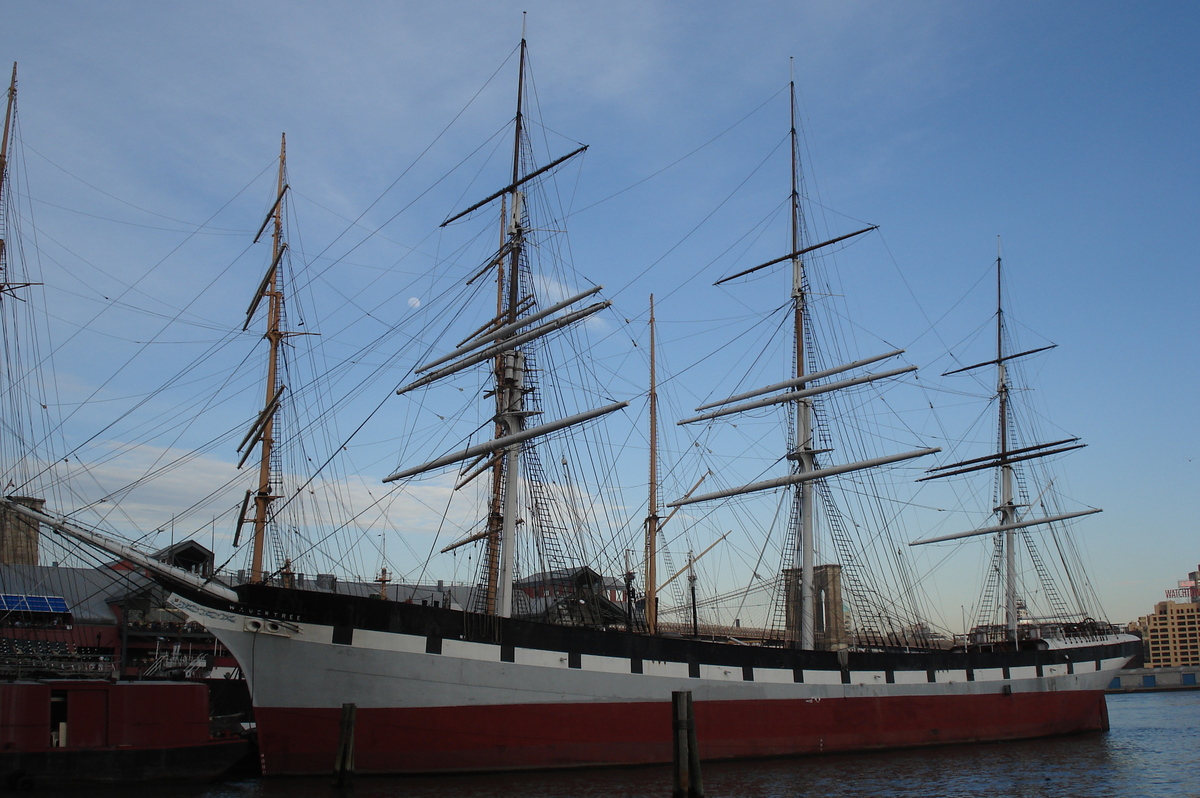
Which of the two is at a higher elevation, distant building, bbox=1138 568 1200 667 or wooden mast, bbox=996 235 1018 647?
wooden mast, bbox=996 235 1018 647

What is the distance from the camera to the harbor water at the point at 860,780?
17719 mm

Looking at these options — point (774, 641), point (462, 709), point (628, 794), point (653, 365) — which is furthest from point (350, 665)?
point (653, 365)

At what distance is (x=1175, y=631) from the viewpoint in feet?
458

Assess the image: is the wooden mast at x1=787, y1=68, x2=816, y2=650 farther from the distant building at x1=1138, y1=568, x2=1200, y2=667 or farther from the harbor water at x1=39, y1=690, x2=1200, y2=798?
the distant building at x1=1138, y1=568, x2=1200, y2=667

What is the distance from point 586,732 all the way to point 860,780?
21.7ft

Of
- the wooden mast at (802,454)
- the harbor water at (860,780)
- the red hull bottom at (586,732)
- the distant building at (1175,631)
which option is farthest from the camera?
the distant building at (1175,631)

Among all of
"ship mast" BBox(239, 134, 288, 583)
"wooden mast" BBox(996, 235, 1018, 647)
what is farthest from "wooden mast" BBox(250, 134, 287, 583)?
"wooden mast" BBox(996, 235, 1018, 647)

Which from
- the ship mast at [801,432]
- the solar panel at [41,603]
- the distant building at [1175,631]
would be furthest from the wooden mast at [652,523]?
the distant building at [1175,631]

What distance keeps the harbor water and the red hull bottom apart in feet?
1.21

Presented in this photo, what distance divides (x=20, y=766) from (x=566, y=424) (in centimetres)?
1387

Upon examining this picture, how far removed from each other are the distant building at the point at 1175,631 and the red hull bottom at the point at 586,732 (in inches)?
5297

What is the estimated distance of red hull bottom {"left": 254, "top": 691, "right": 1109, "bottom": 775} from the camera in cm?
1884

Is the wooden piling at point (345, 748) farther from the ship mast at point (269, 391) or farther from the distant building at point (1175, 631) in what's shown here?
the distant building at point (1175, 631)

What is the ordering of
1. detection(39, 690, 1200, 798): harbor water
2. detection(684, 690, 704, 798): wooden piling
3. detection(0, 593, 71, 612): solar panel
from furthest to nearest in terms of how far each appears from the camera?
1. detection(0, 593, 71, 612): solar panel
2. detection(39, 690, 1200, 798): harbor water
3. detection(684, 690, 704, 798): wooden piling
